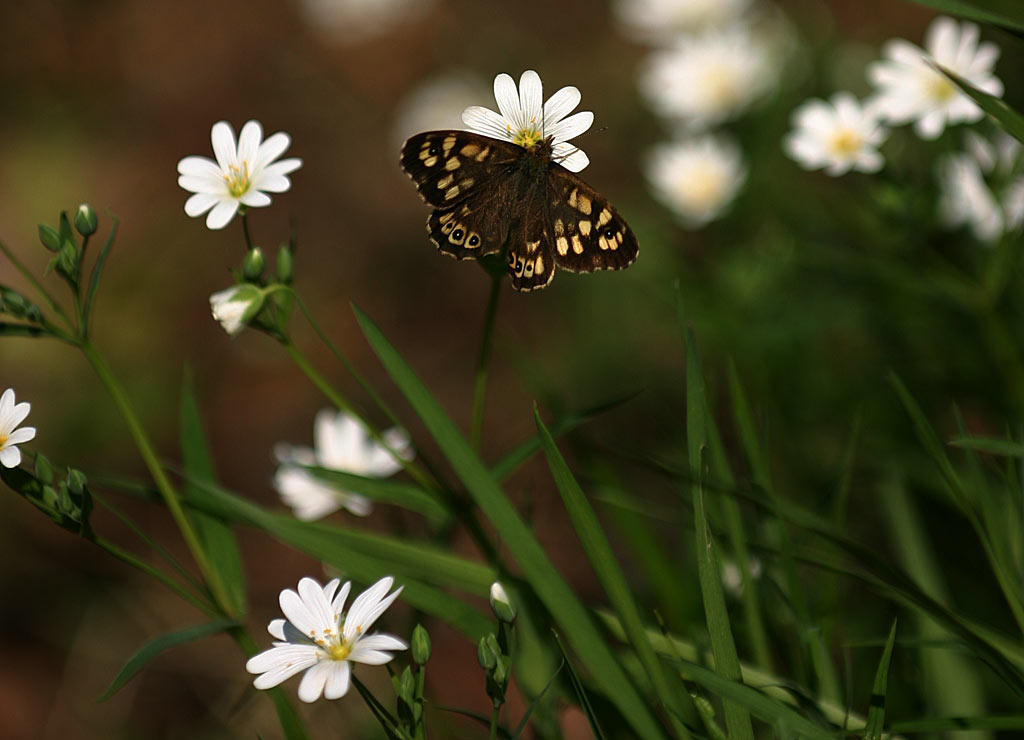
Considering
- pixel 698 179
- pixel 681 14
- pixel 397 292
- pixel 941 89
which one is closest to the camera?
pixel 941 89

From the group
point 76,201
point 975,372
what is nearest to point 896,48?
point 975,372

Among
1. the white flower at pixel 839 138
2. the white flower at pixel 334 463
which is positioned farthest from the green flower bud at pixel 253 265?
the white flower at pixel 839 138

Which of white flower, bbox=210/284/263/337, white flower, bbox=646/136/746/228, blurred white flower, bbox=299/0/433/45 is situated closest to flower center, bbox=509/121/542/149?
white flower, bbox=210/284/263/337

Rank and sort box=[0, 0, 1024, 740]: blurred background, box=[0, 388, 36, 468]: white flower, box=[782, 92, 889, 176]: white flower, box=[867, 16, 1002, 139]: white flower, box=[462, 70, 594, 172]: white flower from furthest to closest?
box=[0, 0, 1024, 740]: blurred background
box=[782, 92, 889, 176]: white flower
box=[867, 16, 1002, 139]: white flower
box=[462, 70, 594, 172]: white flower
box=[0, 388, 36, 468]: white flower

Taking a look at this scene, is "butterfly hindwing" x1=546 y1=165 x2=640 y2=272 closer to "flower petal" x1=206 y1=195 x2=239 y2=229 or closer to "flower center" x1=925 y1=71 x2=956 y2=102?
"flower petal" x1=206 y1=195 x2=239 y2=229

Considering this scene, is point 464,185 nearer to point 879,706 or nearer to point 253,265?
point 253,265

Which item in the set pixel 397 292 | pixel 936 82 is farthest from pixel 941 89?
pixel 397 292
